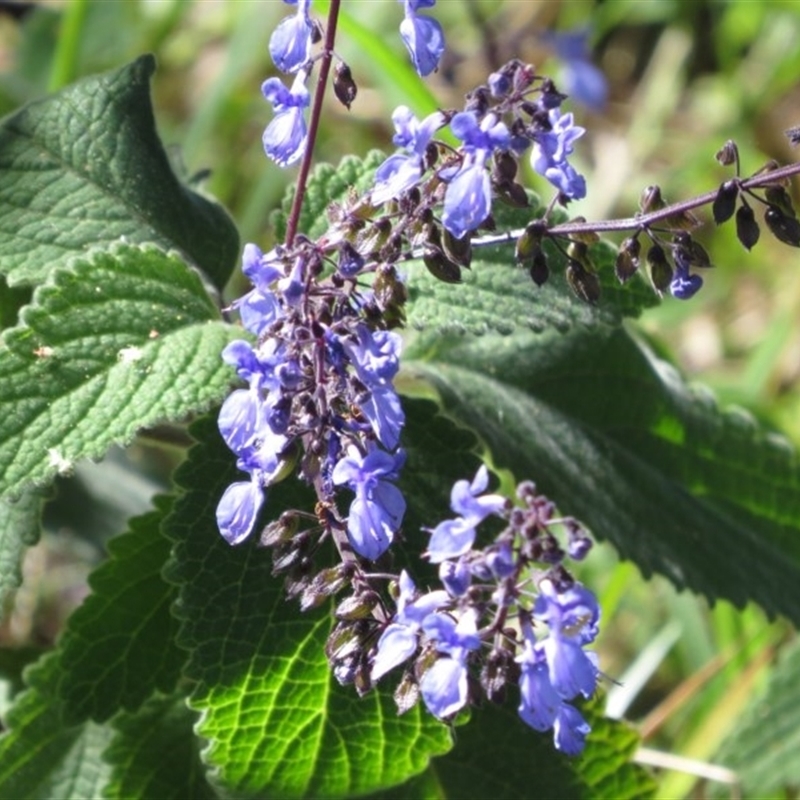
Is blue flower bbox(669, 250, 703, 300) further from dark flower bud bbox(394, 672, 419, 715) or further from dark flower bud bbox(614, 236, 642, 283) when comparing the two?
dark flower bud bbox(394, 672, 419, 715)

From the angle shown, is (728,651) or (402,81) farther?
(402,81)

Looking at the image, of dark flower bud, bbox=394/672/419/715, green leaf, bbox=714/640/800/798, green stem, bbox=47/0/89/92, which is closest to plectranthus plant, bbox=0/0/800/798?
dark flower bud, bbox=394/672/419/715

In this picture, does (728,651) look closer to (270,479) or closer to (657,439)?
(657,439)

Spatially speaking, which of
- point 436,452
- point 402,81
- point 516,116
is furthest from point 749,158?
point 516,116

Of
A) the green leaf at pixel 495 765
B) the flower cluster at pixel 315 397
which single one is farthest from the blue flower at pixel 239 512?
the green leaf at pixel 495 765

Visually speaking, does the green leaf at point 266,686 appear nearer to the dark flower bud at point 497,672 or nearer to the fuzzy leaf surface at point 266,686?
the fuzzy leaf surface at point 266,686

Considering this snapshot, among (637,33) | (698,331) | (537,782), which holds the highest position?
(637,33)

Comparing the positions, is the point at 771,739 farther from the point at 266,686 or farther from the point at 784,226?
the point at 784,226
